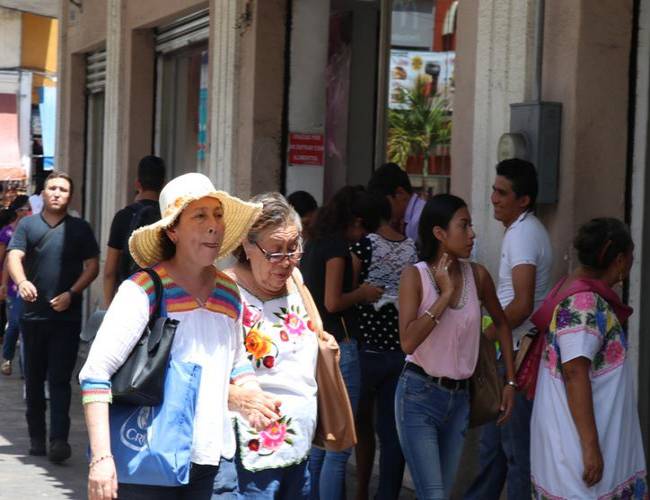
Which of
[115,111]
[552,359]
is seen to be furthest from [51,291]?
[115,111]

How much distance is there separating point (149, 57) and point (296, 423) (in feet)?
31.1

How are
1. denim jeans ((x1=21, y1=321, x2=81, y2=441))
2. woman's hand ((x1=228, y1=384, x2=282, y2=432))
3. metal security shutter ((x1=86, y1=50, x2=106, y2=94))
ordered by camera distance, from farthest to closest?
1. metal security shutter ((x1=86, y1=50, x2=106, y2=94))
2. denim jeans ((x1=21, y1=321, x2=81, y2=441))
3. woman's hand ((x1=228, y1=384, x2=282, y2=432))

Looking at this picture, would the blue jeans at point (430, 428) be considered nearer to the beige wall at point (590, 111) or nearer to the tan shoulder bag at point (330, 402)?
the tan shoulder bag at point (330, 402)

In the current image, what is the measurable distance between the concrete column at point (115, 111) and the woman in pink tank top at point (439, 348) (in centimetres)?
861

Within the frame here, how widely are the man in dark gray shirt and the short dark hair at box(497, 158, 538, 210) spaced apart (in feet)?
11.9

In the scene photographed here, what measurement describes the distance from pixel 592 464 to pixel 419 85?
6623 millimetres

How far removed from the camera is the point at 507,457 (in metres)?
6.94

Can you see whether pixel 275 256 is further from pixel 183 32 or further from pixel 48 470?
pixel 183 32

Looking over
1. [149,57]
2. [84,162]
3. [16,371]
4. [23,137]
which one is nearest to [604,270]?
[149,57]

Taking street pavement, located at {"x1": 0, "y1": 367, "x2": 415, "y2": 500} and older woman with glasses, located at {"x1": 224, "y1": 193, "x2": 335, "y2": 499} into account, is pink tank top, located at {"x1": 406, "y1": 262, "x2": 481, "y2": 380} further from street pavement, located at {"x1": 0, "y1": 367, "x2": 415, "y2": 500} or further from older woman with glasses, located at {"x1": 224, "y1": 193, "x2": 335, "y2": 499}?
street pavement, located at {"x1": 0, "y1": 367, "x2": 415, "y2": 500}

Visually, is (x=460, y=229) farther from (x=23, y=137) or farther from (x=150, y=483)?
(x=23, y=137)

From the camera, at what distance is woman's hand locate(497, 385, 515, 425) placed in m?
6.25

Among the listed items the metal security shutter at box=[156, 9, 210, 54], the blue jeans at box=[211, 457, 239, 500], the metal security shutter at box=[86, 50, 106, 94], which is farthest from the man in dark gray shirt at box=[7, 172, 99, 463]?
the metal security shutter at box=[86, 50, 106, 94]

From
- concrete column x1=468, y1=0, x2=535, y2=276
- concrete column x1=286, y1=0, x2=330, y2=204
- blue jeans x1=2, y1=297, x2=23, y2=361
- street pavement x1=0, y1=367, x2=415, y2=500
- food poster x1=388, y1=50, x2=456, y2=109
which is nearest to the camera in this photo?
concrete column x1=468, y1=0, x2=535, y2=276
